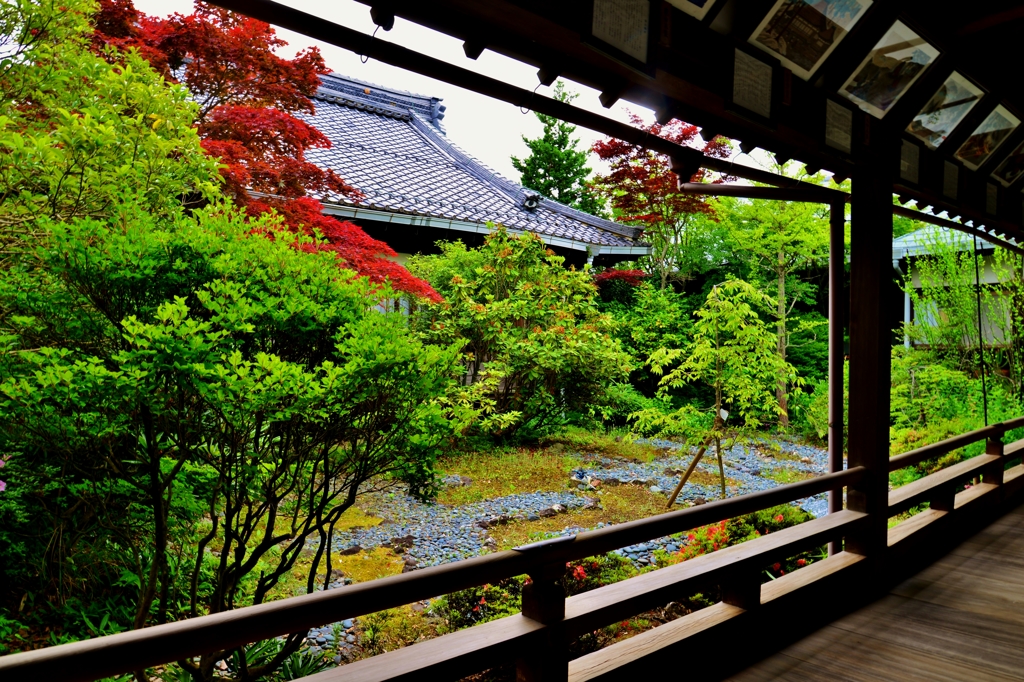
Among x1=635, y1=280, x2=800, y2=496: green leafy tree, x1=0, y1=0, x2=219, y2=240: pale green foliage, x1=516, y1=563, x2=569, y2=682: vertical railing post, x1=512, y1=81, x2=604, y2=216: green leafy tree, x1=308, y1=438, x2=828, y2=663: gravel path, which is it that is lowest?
x1=308, y1=438, x2=828, y2=663: gravel path

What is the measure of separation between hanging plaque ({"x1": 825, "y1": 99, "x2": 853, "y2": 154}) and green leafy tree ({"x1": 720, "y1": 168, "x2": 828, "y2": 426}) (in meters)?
7.14

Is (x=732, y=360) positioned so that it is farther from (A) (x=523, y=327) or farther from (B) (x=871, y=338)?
(B) (x=871, y=338)

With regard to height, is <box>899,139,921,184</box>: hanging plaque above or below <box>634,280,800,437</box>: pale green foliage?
above

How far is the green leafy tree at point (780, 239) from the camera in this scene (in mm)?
9984

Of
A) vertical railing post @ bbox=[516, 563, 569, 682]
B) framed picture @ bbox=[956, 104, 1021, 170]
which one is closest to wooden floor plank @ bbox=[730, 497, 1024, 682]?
vertical railing post @ bbox=[516, 563, 569, 682]

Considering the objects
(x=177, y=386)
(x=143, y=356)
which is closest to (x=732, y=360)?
(x=177, y=386)

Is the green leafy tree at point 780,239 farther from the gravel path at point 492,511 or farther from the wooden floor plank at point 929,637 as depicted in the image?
the wooden floor plank at point 929,637

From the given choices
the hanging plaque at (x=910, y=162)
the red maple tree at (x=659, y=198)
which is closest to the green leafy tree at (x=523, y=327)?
the red maple tree at (x=659, y=198)

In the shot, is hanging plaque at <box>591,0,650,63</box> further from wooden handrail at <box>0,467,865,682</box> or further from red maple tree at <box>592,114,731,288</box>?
red maple tree at <box>592,114,731,288</box>

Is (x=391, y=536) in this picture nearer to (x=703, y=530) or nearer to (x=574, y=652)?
(x=574, y=652)

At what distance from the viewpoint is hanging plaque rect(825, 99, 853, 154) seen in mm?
2771

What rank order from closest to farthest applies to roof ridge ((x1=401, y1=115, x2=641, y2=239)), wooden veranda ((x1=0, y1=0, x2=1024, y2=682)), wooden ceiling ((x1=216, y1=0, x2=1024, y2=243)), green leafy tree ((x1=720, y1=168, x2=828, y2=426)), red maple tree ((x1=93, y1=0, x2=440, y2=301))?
wooden veranda ((x1=0, y1=0, x2=1024, y2=682))
wooden ceiling ((x1=216, y1=0, x2=1024, y2=243))
red maple tree ((x1=93, y1=0, x2=440, y2=301))
roof ridge ((x1=401, y1=115, x2=641, y2=239))
green leafy tree ((x1=720, y1=168, x2=828, y2=426))

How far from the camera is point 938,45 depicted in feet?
9.12

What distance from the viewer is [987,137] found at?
386cm
